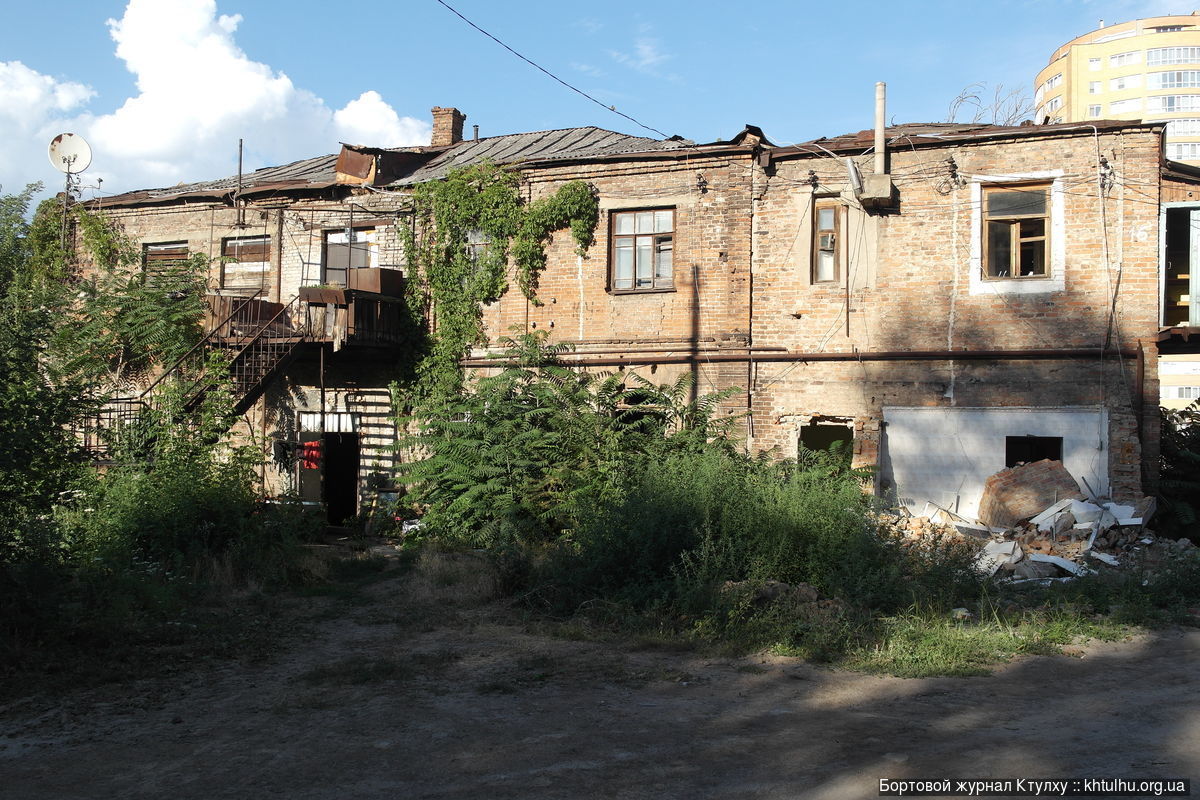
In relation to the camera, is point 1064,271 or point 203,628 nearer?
point 203,628

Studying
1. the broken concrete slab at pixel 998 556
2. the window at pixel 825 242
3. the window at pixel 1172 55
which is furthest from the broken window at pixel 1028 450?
the window at pixel 1172 55

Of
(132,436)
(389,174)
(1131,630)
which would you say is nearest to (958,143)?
(1131,630)

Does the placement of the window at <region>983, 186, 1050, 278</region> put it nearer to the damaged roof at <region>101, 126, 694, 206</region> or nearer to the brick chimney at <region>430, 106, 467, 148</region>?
the damaged roof at <region>101, 126, 694, 206</region>

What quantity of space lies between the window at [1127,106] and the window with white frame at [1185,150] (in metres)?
3.71

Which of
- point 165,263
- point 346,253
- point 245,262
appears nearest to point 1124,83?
point 346,253

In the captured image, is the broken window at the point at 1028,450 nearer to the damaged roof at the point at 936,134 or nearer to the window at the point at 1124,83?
the damaged roof at the point at 936,134

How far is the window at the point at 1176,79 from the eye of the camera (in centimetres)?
6819

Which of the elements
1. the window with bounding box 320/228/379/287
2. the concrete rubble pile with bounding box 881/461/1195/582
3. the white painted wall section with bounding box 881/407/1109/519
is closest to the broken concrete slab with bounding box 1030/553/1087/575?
the concrete rubble pile with bounding box 881/461/1195/582

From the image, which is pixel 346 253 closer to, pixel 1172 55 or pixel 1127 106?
→ pixel 1127 106

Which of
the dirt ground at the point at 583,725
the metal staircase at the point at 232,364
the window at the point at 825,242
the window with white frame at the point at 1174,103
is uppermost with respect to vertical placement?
the window with white frame at the point at 1174,103

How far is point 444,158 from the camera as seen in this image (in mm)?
19406

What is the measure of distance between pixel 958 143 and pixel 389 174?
10513 mm

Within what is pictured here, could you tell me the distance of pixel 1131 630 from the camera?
9.05 meters

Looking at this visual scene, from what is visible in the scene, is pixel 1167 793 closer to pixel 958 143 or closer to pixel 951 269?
pixel 951 269
